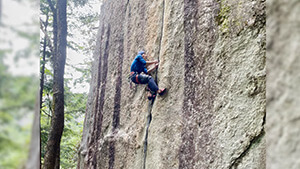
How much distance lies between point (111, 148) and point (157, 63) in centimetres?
266

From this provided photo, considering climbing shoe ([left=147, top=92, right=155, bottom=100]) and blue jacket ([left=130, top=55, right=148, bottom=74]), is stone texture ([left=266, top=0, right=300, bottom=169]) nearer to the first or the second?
climbing shoe ([left=147, top=92, right=155, bottom=100])

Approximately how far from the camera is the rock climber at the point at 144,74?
4684 millimetres

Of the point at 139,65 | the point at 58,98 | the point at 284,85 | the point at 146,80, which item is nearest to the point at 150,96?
the point at 146,80

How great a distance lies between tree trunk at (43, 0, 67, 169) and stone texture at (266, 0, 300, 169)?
8.28m

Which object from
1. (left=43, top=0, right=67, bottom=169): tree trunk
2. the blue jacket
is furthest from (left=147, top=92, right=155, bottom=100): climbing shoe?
(left=43, top=0, right=67, bottom=169): tree trunk

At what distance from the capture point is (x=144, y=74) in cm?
501

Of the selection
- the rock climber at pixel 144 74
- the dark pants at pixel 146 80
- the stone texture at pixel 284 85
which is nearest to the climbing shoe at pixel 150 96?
the rock climber at pixel 144 74

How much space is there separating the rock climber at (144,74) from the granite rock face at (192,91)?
0.15 metres

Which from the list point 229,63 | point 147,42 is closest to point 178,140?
point 229,63

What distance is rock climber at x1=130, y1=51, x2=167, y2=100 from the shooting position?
4684 millimetres

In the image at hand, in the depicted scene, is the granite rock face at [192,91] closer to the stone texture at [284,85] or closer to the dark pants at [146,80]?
the dark pants at [146,80]

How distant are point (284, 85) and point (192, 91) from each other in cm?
294

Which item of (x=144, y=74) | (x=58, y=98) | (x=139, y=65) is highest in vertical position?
(x=139, y=65)

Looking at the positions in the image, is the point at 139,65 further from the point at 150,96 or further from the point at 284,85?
the point at 284,85
